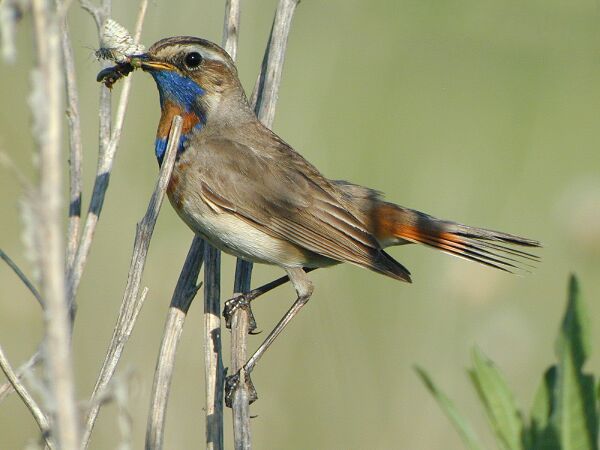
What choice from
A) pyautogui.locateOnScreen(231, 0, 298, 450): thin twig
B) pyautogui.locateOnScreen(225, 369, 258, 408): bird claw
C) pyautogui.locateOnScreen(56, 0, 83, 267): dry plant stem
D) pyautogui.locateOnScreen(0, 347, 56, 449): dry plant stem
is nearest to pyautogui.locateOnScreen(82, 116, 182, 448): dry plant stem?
pyautogui.locateOnScreen(0, 347, 56, 449): dry plant stem

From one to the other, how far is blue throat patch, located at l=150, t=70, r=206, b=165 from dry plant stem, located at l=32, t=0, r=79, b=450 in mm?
2420

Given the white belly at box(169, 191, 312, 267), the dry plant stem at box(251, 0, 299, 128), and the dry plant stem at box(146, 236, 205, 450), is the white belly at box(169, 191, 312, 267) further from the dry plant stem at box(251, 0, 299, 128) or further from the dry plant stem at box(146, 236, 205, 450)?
the dry plant stem at box(251, 0, 299, 128)

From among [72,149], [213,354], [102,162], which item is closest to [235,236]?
[213,354]

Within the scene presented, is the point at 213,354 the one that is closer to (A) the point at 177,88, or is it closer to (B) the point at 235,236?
(B) the point at 235,236

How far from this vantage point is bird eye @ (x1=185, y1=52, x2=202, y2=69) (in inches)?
170

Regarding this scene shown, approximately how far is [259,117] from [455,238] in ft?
3.45

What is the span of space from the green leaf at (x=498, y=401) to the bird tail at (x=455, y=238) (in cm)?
173

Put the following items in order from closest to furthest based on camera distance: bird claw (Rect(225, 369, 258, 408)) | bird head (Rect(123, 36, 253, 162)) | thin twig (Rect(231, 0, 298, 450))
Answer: thin twig (Rect(231, 0, 298, 450)), bird claw (Rect(225, 369, 258, 408)), bird head (Rect(123, 36, 253, 162))

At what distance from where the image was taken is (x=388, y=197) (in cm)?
680

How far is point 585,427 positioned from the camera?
7.94 ft

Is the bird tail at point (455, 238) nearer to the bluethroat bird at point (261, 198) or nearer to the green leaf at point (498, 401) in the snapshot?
the bluethroat bird at point (261, 198)

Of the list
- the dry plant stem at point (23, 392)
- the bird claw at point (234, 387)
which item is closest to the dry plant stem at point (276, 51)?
the bird claw at point (234, 387)

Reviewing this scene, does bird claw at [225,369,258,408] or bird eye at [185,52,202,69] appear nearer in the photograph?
bird claw at [225,369,258,408]

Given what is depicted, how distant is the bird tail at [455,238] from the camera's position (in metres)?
4.35
